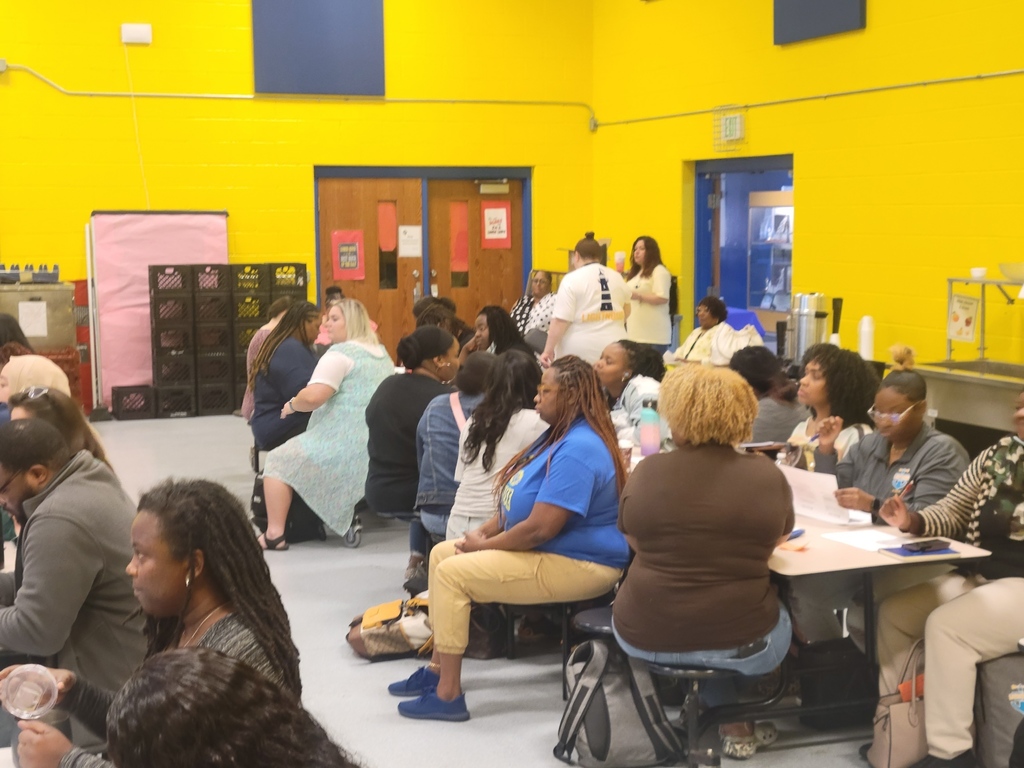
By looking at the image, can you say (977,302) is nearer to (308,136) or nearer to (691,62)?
(691,62)

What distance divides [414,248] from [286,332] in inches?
191

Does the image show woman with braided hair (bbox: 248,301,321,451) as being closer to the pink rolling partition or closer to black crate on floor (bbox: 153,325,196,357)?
A: black crate on floor (bbox: 153,325,196,357)

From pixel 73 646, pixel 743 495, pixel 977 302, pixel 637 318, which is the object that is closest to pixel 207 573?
pixel 73 646

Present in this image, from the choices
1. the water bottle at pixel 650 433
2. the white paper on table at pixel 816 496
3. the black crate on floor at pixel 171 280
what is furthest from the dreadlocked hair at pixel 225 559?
the black crate on floor at pixel 171 280

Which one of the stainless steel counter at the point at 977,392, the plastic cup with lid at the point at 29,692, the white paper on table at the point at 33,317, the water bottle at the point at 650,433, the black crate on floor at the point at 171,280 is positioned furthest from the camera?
the black crate on floor at the point at 171,280

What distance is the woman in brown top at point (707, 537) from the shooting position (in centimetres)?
344

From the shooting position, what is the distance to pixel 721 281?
10188mm

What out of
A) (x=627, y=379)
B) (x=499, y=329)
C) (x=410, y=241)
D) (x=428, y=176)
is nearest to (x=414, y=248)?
(x=410, y=241)

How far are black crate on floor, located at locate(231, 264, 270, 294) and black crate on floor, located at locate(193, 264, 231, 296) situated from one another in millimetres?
51

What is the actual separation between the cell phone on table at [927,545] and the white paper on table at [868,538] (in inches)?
1.8

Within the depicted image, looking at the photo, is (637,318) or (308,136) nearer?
(637,318)

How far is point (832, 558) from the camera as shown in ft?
12.0

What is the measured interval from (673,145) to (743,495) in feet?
23.8

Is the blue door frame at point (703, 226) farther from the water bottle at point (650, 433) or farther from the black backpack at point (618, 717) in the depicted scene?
the black backpack at point (618, 717)
